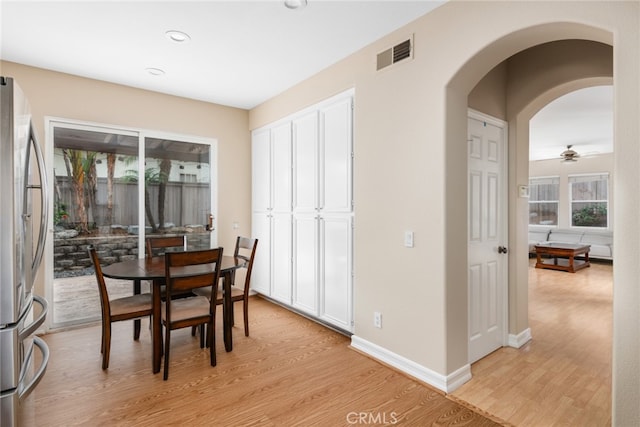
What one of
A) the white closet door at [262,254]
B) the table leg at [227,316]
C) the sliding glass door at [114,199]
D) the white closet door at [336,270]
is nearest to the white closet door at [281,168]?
the white closet door at [262,254]

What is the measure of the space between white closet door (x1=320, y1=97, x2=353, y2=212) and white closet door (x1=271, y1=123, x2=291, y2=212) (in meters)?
0.65

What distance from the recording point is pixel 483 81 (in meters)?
2.90

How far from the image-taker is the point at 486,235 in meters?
2.93

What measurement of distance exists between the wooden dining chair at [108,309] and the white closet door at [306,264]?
5.44ft

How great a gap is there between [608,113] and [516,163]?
3.37 m

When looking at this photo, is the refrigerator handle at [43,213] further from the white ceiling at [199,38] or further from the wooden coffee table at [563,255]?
the wooden coffee table at [563,255]

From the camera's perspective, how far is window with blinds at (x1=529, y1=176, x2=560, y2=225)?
356 inches

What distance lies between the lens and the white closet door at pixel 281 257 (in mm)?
4141

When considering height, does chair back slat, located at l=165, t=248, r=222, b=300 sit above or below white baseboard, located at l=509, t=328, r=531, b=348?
above

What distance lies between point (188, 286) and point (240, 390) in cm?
86

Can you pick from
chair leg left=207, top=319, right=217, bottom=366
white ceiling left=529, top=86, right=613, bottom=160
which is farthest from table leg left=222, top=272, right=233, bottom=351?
white ceiling left=529, top=86, right=613, bottom=160

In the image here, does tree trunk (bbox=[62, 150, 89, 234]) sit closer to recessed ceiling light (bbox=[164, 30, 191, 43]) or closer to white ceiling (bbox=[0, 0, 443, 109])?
white ceiling (bbox=[0, 0, 443, 109])

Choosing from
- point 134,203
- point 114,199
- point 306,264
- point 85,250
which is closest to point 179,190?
point 134,203

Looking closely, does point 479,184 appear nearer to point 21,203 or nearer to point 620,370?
point 620,370
